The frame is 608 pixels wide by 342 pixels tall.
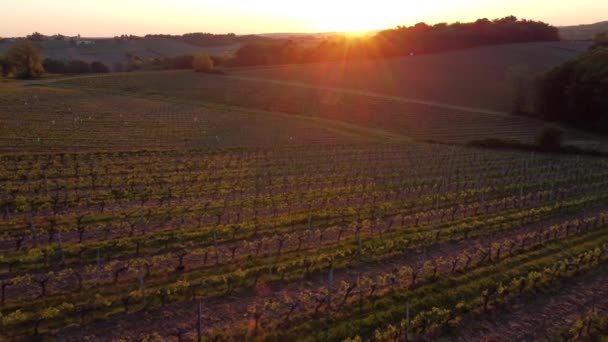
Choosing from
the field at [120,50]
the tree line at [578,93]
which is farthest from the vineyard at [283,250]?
the field at [120,50]

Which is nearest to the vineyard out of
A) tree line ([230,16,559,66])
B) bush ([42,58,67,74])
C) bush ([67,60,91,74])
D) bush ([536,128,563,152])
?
bush ([536,128,563,152])

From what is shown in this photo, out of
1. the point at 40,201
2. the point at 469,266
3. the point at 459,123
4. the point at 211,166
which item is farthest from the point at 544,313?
the point at 459,123

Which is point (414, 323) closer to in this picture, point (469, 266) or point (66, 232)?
point (469, 266)

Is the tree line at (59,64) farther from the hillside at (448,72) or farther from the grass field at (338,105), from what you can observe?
the grass field at (338,105)

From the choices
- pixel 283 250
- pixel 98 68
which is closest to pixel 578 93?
pixel 283 250

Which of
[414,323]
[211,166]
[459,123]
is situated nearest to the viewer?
[414,323]

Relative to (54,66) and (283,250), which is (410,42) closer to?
(54,66)

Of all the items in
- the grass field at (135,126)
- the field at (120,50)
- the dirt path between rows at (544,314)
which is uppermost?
the field at (120,50)
